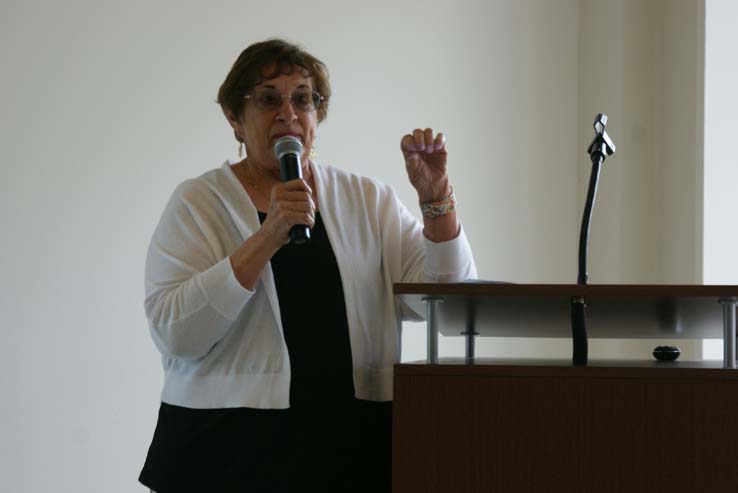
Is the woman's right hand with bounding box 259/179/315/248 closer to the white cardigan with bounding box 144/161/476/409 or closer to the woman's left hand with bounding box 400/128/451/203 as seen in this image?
the white cardigan with bounding box 144/161/476/409

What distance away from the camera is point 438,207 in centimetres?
203

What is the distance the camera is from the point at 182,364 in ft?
6.62

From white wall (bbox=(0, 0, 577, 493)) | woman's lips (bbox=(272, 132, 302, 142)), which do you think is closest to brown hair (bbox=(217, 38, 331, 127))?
woman's lips (bbox=(272, 132, 302, 142))

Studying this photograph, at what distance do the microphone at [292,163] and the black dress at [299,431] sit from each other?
0.14 m

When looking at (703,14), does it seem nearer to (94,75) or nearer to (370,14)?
(370,14)

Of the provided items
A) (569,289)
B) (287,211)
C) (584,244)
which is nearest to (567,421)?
(569,289)

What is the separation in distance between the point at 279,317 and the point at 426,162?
413 mm

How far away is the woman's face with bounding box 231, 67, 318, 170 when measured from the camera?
2.14 metres

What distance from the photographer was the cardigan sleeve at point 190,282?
1.87 metres

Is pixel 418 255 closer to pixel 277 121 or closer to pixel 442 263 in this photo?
pixel 442 263

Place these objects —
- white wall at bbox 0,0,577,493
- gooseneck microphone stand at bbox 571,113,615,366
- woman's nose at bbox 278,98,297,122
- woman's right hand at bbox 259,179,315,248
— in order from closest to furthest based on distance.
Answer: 1. gooseneck microphone stand at bbox 571,113,615,366
2. woman's right hand at bbox 259,179,315,248
3. woman's nose at bbox 278,98,297,122
4. white wall at bbox 0,0,577,493

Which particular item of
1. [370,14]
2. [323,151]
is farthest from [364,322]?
[370,14]

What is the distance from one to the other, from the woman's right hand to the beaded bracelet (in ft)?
0.95

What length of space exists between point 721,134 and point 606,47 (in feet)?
2.55
